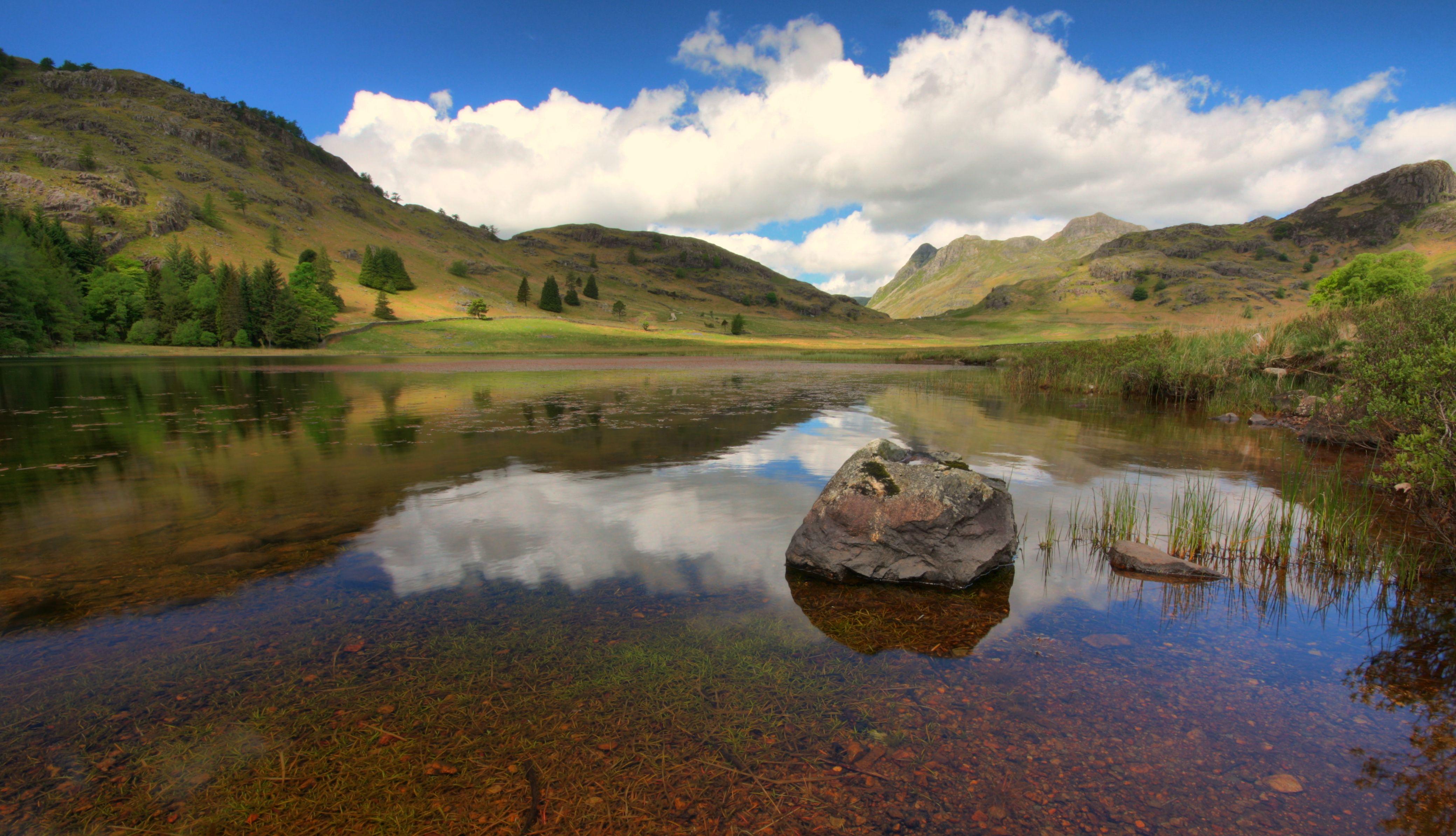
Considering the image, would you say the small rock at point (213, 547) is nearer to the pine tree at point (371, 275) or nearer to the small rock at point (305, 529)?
the small rock at point (305, 529)

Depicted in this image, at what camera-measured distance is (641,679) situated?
16.4 feet

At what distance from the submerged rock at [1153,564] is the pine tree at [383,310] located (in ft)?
360

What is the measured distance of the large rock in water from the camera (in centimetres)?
725

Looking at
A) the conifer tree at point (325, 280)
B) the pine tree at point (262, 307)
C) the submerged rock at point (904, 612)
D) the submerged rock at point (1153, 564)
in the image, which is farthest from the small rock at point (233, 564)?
the conifer tree at point (325, 280)

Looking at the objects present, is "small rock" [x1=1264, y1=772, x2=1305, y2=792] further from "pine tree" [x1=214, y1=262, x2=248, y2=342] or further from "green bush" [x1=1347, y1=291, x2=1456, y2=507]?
"pine tree" [x1=214, y1=262, x2=248, y2=342]

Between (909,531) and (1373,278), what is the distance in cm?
9943

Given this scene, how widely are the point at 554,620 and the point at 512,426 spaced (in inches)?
570

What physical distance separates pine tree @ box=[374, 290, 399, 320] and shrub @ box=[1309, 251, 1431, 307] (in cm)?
12130

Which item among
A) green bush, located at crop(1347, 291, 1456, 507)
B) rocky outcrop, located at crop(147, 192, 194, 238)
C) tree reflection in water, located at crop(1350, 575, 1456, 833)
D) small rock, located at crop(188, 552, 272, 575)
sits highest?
rocky outcrop, located at crop(147, 192, 194, 238)

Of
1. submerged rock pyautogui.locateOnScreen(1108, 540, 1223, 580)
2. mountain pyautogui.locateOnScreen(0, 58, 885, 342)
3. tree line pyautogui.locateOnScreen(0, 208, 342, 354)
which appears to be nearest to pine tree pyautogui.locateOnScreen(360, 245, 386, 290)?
mountain pyautogui.locateOnScreen(0, 58, 885, 342)

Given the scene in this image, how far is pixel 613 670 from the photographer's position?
510 cm

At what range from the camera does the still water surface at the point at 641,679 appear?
3.69m

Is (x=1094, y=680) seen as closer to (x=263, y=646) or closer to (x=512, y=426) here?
(x=263, y=646)

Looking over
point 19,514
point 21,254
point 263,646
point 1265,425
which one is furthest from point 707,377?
point 21,254
